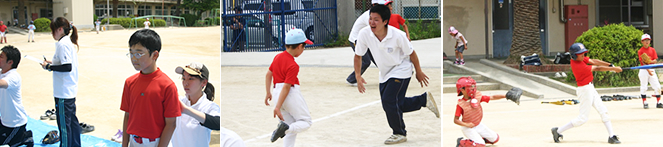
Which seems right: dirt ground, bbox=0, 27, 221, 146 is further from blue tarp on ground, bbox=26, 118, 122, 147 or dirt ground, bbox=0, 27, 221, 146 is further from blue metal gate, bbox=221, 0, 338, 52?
blue metal gate, bbox=221, 0, 338, 52

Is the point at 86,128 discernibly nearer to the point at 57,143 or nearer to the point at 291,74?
the point at 57,143

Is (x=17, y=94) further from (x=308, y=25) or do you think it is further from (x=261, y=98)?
(x=308, y=25)

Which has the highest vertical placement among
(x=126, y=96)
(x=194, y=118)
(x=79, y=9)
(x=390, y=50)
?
(x=79, y=9)

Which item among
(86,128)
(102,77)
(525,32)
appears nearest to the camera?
(86,128)

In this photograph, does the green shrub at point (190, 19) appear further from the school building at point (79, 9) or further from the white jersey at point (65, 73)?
the white jersey at point (65, 73)

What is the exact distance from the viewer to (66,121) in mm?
4555

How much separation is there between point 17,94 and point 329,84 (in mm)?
3318

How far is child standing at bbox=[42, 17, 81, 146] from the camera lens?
444 cm

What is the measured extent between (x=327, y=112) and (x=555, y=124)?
3.34 meters

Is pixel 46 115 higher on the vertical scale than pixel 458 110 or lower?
lower

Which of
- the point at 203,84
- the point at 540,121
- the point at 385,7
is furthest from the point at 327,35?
the point at 203,84

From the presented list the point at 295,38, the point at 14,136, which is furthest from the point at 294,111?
the point at 14,136

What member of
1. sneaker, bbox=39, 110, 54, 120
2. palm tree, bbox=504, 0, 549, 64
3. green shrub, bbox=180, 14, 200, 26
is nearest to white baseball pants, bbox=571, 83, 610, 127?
sneaker, bbox=39, 110, 54, 120

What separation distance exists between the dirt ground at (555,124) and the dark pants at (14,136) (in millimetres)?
3672
